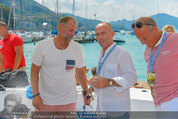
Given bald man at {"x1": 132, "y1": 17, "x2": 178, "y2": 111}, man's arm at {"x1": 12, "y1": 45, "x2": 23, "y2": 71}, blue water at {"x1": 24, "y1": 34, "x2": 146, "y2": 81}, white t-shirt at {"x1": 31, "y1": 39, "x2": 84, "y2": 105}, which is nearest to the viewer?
bald man at {"x1": 132, "y1": 17, "x2": 178, "y2": 111}

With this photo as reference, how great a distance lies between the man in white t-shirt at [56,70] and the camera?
5.35 feet

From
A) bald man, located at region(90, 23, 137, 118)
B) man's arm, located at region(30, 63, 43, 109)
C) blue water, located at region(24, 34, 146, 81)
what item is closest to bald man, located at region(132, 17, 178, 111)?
bald man, located at region(90, 23, 137, 118)

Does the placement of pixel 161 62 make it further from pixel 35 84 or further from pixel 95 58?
pixel 95 58

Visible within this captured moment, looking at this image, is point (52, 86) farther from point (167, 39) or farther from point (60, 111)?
point (167, 39)

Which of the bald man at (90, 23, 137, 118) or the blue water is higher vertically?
the bald man at (90, 23, 137, 118)

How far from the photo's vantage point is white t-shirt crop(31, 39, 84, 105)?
1.62 meters

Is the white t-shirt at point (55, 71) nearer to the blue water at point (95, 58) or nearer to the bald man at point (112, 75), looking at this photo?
the bald man at point (112, 75)

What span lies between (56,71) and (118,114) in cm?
65

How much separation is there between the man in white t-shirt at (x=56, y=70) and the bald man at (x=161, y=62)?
1.99 ft

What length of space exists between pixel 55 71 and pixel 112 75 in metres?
0.51

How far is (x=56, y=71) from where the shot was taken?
65.1 inches

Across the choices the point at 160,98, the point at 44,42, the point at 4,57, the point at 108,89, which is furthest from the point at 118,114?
the point at 4,57

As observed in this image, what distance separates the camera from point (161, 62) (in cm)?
141

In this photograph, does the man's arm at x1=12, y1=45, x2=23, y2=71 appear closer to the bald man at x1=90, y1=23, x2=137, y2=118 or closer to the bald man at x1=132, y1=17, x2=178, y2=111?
the bald man at x1=90, y1=23, x2=137, y2=118
